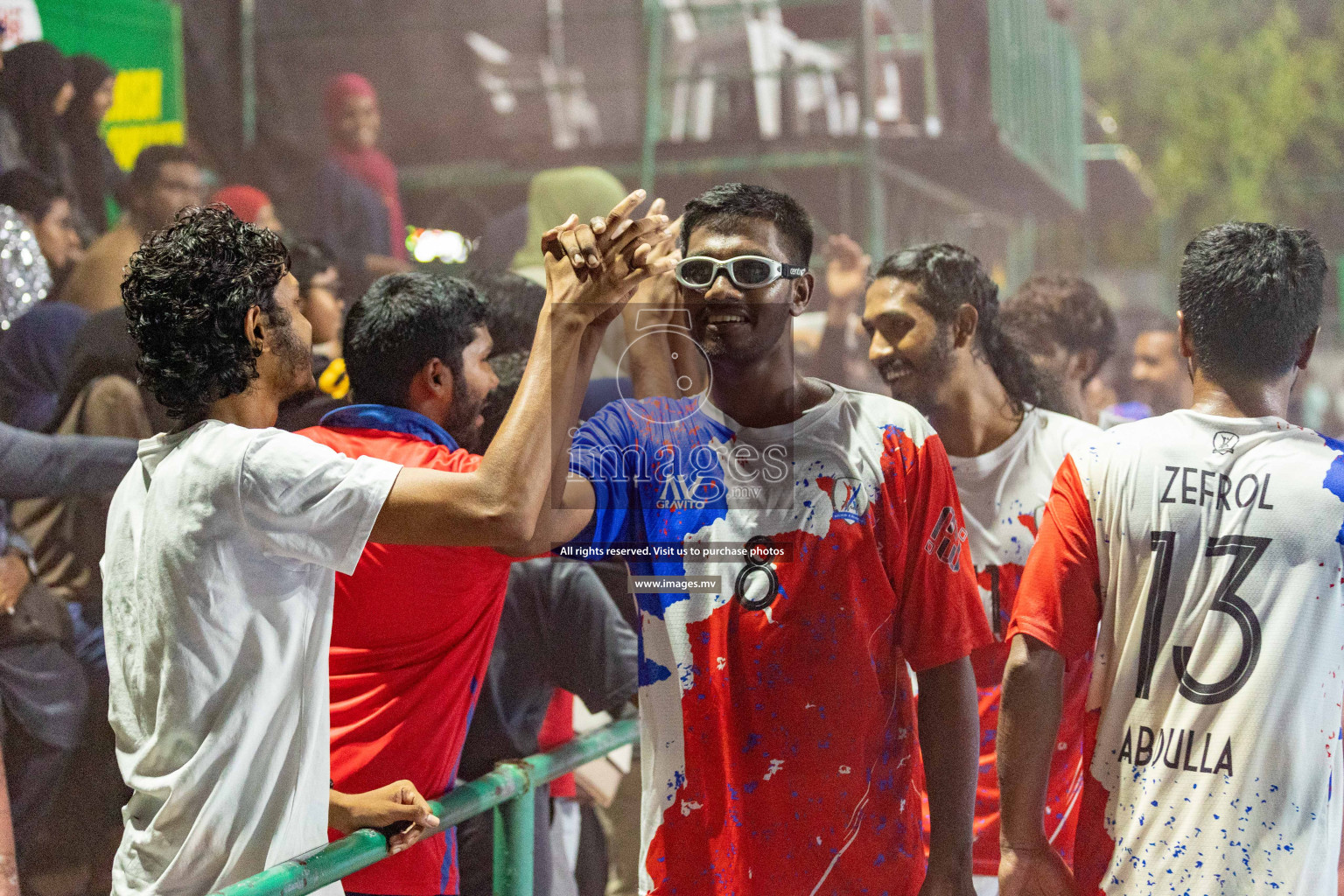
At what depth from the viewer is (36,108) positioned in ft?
14.4

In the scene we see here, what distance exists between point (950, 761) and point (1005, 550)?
0.67 metres

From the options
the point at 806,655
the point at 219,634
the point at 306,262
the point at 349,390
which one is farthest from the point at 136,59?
the point at 806,655

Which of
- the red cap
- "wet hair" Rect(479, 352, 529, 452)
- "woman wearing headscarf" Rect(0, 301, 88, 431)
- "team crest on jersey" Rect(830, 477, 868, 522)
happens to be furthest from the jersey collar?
the red cap

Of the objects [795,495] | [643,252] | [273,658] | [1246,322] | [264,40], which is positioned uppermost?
[264,40]

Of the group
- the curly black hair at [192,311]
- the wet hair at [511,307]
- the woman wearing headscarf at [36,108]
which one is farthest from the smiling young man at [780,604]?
the woman wearing headscarf at [36,108]

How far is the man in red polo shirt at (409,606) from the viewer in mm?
2098

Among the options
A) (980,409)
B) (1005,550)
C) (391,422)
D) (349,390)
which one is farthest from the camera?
(349,390)

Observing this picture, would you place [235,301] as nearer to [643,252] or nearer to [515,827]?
[643,252]

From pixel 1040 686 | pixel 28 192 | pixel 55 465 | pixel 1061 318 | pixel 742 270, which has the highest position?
pixel 28 192

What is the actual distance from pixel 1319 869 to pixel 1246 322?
85 cm

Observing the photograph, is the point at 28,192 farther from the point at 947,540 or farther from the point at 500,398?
the point at 947,540

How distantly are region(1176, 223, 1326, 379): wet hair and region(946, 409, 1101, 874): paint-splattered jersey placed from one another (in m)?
0.40

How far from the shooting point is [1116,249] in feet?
14.1

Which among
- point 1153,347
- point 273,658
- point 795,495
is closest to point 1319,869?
point 795,495
